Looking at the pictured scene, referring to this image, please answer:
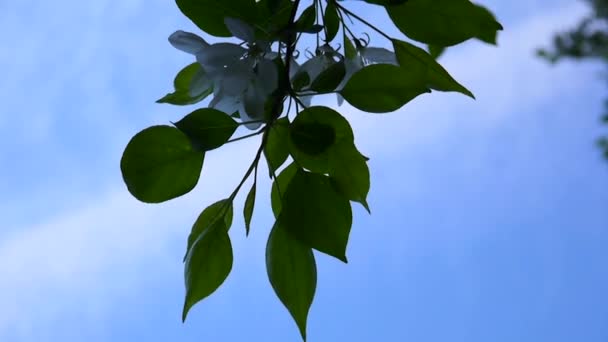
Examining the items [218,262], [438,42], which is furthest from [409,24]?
[218,262]

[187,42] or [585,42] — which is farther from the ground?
[585,42]

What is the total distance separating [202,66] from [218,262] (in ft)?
0.25

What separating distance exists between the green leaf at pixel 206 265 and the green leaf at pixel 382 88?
75mm

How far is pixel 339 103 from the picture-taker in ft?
1.10

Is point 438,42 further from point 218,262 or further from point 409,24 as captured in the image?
point 218,262

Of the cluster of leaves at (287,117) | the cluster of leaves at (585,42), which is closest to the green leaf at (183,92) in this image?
the cluster of leaves at (287,117)

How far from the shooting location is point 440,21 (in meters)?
0.31

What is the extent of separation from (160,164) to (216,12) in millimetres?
64

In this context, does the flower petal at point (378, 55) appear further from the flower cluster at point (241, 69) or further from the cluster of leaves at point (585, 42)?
the cluster of leaves at point (585, 42)

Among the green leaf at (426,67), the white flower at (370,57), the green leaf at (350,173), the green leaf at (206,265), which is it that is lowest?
the green leaf at (206,265)

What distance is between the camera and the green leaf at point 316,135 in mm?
270

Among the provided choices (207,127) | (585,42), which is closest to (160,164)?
Result: (207,127)

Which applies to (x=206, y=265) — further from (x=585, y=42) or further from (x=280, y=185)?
(x=585, y=42)

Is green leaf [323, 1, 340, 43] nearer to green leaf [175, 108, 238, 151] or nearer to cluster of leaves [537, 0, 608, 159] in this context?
green leaf [175, 108, 238, 151]
